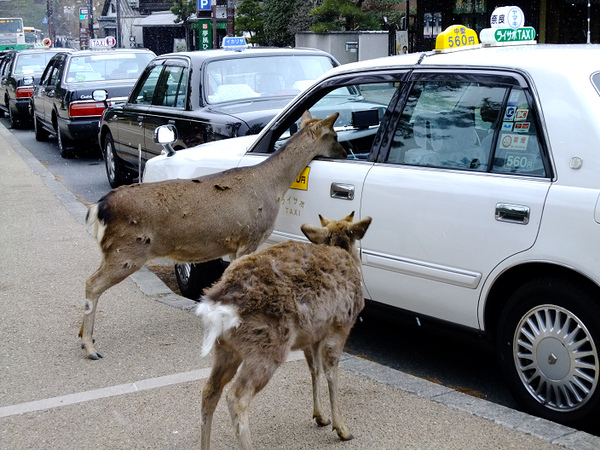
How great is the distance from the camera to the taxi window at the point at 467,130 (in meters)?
4.27

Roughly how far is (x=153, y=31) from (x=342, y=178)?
60927mm

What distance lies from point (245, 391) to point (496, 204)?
5.56 ft

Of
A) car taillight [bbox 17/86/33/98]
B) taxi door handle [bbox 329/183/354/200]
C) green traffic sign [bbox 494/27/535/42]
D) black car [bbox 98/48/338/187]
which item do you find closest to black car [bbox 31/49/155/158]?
black car [bbox 98/48/338/187]

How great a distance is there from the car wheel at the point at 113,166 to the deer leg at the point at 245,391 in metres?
8.69

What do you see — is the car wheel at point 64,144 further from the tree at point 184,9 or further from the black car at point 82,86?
the tree at point 184,9

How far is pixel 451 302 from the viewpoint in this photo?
4.54 metres

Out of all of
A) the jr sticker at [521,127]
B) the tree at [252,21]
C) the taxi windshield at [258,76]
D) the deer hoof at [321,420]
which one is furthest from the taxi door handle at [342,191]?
the tree at [252,21]

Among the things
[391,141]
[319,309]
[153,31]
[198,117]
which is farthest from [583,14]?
[153,31]

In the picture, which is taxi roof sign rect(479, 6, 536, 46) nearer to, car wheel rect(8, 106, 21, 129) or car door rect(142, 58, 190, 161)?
car door rect(142, 58, 190, 161)

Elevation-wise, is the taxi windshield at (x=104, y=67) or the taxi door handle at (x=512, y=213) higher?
the taxi windshield at (x=104, y=67)

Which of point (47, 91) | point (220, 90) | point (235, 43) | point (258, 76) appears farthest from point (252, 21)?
point (220, 90)

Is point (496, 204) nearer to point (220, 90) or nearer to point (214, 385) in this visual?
point (214, 385)

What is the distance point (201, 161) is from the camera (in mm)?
6535

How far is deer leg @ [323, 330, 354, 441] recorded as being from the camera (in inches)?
154
